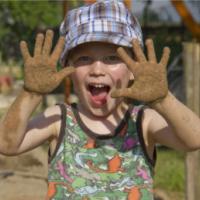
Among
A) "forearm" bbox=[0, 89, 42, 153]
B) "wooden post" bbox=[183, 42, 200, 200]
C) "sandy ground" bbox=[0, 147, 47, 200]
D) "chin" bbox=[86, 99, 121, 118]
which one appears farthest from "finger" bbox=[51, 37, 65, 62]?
"sandy ground" bbox=[0, 147, 47, 200]

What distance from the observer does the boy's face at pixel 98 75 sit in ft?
6.70

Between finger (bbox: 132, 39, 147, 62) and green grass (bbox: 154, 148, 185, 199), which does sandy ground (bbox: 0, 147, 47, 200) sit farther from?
finger (bbox: 132, 39, 147, 62)

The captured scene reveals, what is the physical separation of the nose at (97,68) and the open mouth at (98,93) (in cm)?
4

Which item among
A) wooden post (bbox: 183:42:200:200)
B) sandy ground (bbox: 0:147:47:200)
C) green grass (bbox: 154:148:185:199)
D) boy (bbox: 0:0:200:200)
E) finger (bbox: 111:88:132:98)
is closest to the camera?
finger (bbox: 111:88:132:98)

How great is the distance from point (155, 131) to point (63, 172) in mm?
377

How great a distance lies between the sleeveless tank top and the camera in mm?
2057

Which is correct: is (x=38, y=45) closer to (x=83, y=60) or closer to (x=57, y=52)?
(x=57, y=52)

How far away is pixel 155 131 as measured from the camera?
2109mm

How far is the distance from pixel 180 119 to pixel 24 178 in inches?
130

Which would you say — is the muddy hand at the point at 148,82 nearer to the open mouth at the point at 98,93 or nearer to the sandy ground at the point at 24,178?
the open mouth at the point at 98,93

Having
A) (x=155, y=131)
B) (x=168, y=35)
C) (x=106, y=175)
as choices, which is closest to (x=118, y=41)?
(x=155, y=131)

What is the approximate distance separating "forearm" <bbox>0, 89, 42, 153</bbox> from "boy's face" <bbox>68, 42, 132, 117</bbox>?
0.20 m

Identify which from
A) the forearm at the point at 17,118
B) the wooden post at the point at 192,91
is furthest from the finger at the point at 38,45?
the wooden post at the point at 192,91

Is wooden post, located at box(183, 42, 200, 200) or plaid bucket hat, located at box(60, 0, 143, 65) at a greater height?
plaid bucket hat, located at box(60, 0, 143, 65)
